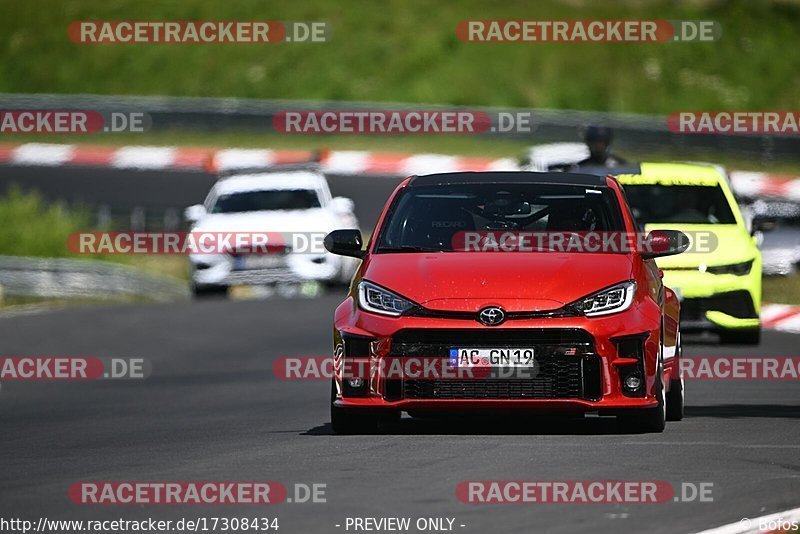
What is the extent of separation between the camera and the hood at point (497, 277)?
10.7 metres

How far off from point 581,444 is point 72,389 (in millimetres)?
7427

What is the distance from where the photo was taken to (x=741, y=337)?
1781cm

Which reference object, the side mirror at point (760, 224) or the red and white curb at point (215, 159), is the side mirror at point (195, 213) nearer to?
the red and white curb at point (215, 159)

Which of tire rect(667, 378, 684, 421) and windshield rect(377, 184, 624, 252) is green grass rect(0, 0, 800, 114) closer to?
tire rect(667, 378, 684, 421)

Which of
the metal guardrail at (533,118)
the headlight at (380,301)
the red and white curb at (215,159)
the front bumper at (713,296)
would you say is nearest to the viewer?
the headlight at (380,301)

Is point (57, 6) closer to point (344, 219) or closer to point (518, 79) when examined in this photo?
point (518, 79)

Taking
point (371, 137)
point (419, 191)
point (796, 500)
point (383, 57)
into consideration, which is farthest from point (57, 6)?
point (796, 500)

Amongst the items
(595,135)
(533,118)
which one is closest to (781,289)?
(595,135)

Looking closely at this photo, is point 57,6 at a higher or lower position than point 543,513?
higher

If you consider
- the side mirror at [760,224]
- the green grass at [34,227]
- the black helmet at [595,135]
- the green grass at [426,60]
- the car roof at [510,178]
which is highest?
the green grass at [426,60]

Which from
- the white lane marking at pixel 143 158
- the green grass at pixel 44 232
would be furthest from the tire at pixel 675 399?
the white lane marking at pixel 143 158

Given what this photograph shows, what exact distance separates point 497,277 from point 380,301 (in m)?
0.65

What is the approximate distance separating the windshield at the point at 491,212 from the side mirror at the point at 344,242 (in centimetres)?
21

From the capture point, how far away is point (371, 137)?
130 feet
